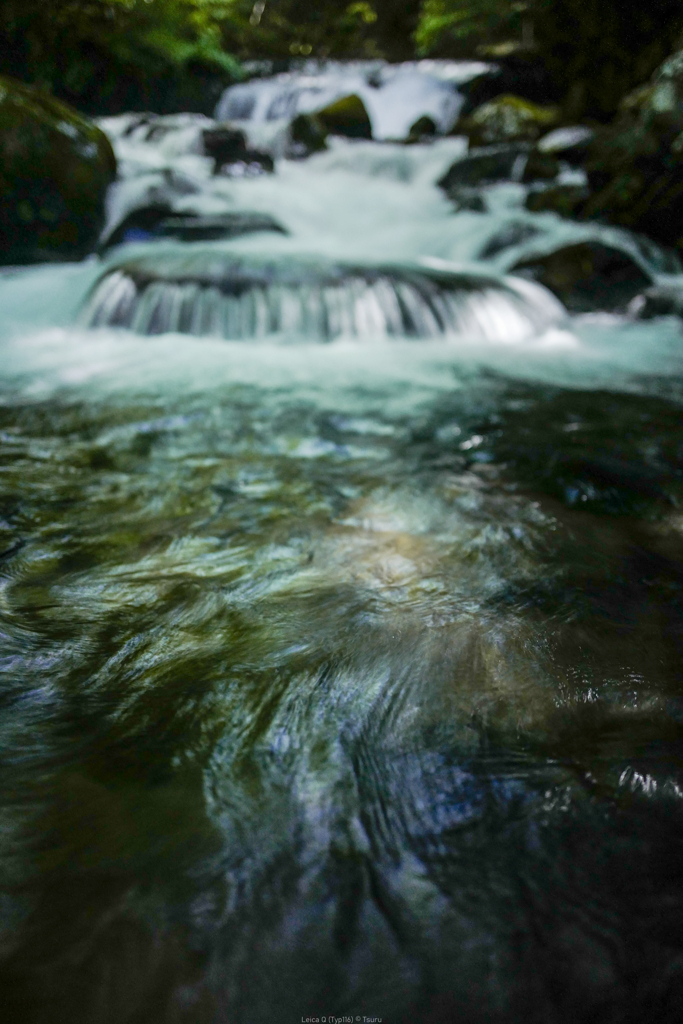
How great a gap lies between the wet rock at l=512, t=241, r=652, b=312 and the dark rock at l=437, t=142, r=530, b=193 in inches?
189

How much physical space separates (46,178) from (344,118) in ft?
32.9

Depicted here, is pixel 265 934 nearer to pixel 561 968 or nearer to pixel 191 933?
pixel 191 933

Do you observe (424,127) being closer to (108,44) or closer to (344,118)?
(344,118)

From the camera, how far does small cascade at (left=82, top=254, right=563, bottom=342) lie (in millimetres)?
6000

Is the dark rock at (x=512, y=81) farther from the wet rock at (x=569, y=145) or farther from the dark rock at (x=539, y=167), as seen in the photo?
the dark rock at (x=539, y=167)

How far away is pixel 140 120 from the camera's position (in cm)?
1380

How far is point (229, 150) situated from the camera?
40.6 feet

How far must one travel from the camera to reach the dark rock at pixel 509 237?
29.4 feet

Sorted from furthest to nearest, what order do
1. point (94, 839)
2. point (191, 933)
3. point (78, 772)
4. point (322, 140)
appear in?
point (322, 140) < point (78, 772) < point (94, 839) < point (191, 933)

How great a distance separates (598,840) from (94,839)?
1032mm

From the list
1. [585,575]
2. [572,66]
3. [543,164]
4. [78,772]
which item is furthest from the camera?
[572,66]

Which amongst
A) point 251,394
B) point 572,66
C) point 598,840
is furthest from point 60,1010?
point 572,66

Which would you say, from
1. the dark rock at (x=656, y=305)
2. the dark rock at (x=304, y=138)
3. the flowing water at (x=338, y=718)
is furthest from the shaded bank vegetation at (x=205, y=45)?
the flowing water at (x=338, y=718)

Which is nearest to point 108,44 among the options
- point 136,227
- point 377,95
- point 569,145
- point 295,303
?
point 377,95
